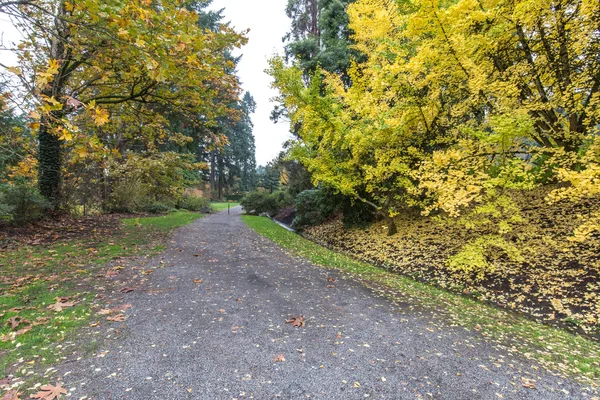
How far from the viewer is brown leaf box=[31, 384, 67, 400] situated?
2.01 metres

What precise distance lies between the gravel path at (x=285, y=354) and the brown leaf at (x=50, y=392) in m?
0.07

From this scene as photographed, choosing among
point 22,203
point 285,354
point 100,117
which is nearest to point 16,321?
point 100,117

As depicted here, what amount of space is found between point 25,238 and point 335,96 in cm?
828

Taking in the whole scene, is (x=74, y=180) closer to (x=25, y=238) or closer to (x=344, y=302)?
(x=25, y=238)

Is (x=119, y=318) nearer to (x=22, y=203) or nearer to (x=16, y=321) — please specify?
(x=16, y=321)

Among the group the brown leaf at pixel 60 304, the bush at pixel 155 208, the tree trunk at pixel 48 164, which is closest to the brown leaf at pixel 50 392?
the brown leaf at pixel 60 304

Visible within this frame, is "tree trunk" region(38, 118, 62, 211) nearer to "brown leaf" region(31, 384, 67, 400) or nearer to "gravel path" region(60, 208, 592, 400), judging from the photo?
"gravel path" region(60, 208, 592, 400)

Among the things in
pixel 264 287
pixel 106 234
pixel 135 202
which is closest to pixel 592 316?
pixel 264 287

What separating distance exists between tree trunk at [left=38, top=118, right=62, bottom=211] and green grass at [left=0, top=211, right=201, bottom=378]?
2356 mm

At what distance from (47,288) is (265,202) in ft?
55.9

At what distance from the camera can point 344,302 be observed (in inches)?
169

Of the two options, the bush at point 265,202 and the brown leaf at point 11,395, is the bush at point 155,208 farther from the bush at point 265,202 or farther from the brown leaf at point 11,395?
Result: the brown leaf at point 11,395

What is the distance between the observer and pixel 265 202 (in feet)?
68.6

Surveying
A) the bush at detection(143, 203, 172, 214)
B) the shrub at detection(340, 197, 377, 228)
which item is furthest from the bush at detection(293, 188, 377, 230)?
the bush at detection(143, 203, 172, 214)
